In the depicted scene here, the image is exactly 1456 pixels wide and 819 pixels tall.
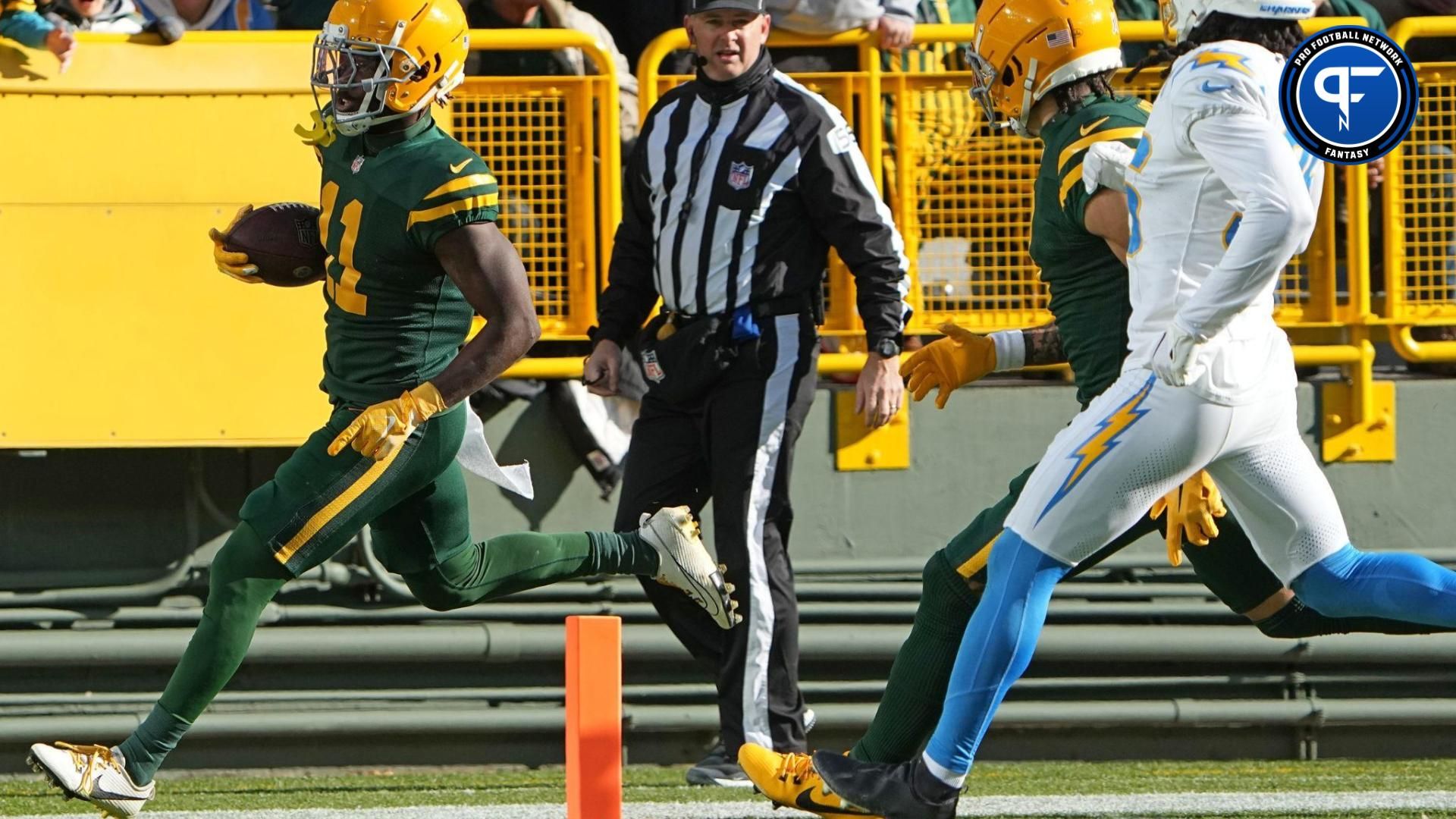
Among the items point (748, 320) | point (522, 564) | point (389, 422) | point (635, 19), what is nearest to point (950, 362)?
point (748, 320)

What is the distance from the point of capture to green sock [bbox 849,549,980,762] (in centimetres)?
448

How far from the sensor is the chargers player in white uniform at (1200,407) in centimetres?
376

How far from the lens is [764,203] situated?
575 cm

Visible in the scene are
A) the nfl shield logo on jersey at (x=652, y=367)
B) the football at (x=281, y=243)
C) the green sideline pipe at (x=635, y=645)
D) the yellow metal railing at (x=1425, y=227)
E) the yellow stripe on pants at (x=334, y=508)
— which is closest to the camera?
the yellow stripe on pants at (x=334, y=508)

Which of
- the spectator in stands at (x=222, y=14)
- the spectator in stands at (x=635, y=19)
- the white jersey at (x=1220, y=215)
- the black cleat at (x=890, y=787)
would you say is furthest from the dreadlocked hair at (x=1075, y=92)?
the spectator in stands at (x=222, y=14)

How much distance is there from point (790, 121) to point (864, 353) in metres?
1.23

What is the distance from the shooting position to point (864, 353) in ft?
22.3

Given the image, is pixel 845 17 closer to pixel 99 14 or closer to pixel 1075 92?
pixel 1075 92

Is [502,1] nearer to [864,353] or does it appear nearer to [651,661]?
[864,353]

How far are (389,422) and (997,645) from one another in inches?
54.1

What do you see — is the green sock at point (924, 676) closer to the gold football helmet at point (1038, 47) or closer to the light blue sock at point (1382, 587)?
the light blue sock at point (1382, 587)

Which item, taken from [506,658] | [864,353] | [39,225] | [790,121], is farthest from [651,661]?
[39,225]

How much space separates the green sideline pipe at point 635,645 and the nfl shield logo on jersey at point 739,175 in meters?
1.54

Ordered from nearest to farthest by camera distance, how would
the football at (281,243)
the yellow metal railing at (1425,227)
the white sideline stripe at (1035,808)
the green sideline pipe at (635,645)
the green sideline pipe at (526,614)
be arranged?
the football at (281,243), the white sideline stripe at (1035,808), the green sideline pipe at (635,645), the green sideline pipe at (526,614), the yellow metal railing at (1425,227)
